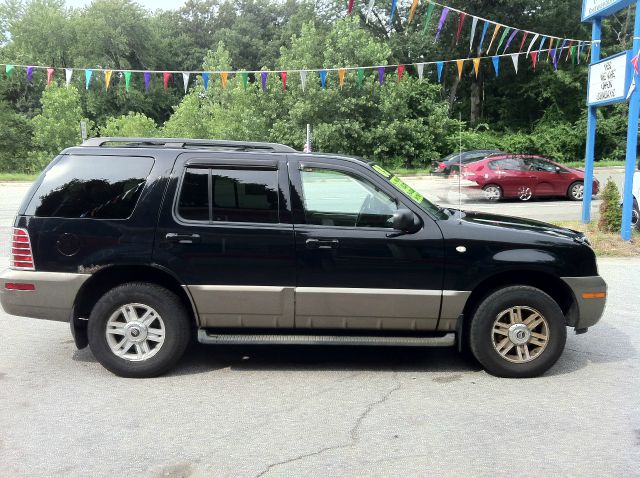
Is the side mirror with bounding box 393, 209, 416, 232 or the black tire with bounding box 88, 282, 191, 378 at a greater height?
the side mirror with bounding box 393, 209, 416, 232

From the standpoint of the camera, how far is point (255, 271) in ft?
14.8

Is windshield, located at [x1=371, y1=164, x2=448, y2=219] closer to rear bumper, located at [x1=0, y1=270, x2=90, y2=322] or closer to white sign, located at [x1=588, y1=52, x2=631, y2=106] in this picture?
rear bumper, located at [x1=0, y1=270, x2=90, y2=322]

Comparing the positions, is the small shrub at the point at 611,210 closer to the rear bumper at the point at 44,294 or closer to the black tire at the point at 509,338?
the black tire at the point at 509,338

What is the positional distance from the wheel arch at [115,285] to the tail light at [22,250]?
45cm

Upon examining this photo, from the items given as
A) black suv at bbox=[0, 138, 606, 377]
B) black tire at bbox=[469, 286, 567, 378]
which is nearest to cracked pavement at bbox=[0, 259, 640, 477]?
black tire at bbox=[469, 286, 567, 378]

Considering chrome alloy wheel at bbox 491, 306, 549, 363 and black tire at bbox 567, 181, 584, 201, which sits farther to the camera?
black tire at bbox 567, 181, 584, 201

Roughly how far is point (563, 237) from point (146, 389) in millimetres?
3441

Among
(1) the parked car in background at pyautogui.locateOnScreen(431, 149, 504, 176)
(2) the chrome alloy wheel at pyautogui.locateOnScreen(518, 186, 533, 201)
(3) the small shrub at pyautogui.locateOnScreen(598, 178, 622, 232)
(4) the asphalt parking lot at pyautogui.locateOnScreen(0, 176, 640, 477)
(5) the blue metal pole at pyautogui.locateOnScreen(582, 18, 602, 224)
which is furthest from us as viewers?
(1) the parked car in background at pyautogui.locateOnScreen(431, 149, 504, 176)

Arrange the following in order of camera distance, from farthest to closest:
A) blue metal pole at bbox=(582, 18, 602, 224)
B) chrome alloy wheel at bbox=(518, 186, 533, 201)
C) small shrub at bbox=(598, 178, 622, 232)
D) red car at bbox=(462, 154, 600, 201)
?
chrome alloy wheel at bbox=(518, 186, 533, 201) → red car at bbox=(462, 154, 600, 201) → blue metal pole at bbox=(582, 18, 602, 224) → small shrub at bbox=(598, 178, 622, 232)

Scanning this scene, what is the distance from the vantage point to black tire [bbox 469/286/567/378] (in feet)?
14.8

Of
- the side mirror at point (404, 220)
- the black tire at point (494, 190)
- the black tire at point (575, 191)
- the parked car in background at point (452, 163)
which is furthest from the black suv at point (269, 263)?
the parked car in background at point (452, 163)

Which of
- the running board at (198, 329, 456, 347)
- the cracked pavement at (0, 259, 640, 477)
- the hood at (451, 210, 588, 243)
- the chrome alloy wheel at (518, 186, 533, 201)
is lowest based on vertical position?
the cracked pavement at (0, 259, 640, 477)

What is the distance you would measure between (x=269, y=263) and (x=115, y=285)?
1271mm

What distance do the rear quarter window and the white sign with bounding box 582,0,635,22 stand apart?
9.73 meters
